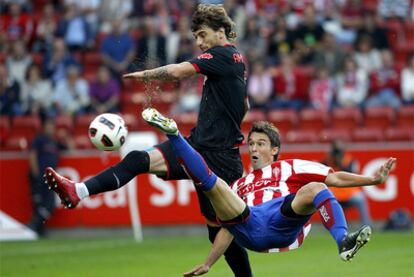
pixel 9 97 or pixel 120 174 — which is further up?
pixel 120 174

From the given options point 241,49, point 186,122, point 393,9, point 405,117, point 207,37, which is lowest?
point 405,117

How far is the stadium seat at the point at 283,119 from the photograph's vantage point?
1791 centimetres

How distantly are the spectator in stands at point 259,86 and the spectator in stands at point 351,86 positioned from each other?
4.32 feet

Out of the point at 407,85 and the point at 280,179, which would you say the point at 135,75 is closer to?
the point at 280,179

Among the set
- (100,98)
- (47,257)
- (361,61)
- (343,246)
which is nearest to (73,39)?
(100,98)

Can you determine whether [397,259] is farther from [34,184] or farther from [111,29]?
[111,29]

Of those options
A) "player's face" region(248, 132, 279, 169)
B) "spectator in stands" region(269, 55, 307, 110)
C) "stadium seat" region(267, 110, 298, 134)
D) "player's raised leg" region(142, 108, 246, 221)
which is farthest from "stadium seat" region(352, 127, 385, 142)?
"player's raised leg" region(142, 108, 246, 221)

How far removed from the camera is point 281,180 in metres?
8.69

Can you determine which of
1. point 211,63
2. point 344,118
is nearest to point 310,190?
point 211,63

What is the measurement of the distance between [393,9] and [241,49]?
3.44 metres

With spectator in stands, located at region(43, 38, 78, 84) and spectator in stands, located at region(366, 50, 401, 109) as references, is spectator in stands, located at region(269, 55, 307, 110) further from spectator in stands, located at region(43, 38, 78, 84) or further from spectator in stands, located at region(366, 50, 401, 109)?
spectator in stands, located at region(43, 38, 78, 84)

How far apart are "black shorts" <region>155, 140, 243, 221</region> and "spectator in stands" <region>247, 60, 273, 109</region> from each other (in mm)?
9188

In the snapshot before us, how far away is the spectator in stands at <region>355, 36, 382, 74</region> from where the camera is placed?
1892cm

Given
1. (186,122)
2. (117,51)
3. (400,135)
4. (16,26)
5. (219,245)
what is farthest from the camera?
(16,26)
